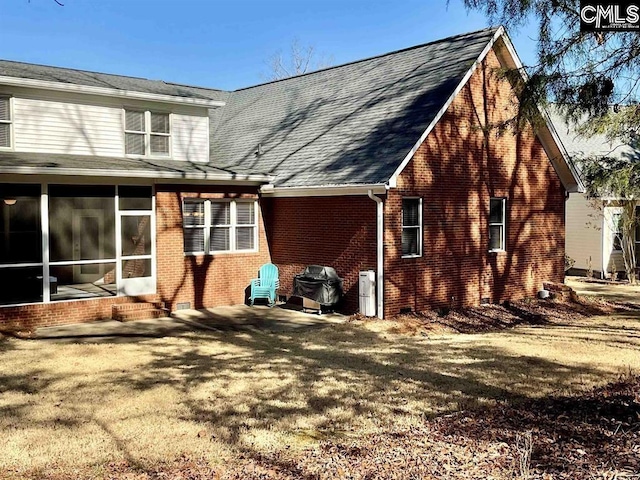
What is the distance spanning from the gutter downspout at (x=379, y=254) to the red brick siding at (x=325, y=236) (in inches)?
6.0

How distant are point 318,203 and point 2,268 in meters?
7.33

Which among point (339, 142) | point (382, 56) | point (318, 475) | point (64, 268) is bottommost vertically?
point (318, 475)

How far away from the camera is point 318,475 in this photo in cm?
550

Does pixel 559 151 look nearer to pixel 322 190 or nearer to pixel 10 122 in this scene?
pixel 322 190

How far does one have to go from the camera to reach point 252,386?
870cm

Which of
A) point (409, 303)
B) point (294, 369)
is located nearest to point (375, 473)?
point (294, 369)

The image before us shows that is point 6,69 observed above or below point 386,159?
above

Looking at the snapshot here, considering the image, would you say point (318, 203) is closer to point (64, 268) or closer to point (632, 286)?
point (64, 268)

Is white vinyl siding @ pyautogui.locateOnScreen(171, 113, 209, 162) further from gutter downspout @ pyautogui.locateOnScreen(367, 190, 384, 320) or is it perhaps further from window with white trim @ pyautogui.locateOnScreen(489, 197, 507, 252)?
window with white trim @ pyautogui.locateOnScreen(489, 197, 507, 252)

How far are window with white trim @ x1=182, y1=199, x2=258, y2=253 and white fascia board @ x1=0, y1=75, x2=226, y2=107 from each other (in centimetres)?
274

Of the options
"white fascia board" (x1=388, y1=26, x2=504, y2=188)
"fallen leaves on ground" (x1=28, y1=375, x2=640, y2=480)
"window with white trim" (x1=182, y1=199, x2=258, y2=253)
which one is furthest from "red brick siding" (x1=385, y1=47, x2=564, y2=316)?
"fallen leaves on ground" (x1=28, y1=375, x2=640, y2=480)

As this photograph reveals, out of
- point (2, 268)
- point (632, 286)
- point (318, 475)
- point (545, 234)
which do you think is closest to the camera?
point (318, 475)

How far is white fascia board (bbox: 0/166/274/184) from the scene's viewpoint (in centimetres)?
1252

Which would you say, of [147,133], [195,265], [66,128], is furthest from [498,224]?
[66,128]
